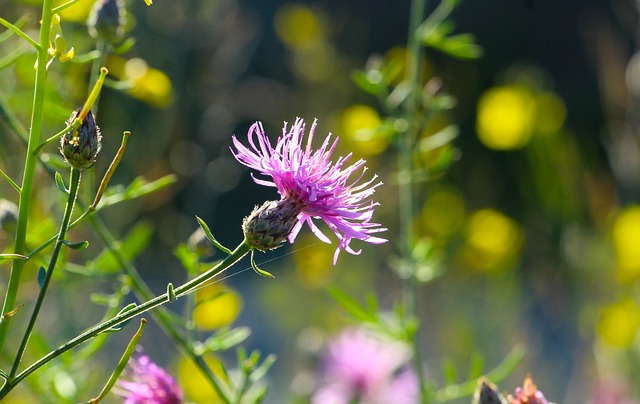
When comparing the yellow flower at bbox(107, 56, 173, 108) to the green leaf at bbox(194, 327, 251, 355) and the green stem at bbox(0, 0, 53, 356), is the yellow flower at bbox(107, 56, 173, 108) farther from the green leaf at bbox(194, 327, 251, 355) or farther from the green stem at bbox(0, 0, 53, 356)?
the green stem at bbox(0, 0, 53, 356)

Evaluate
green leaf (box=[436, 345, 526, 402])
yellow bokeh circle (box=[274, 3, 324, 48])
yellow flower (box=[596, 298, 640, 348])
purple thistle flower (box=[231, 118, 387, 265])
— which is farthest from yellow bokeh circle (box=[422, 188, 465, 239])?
purple thistle flower (box=[231, 118, 387, 265])

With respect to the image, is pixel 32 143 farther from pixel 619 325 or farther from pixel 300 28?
pixel 300 28

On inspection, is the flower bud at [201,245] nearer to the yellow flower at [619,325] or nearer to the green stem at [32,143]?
the green stem at [32,143]

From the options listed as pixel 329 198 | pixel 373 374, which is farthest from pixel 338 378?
pixel 329 198

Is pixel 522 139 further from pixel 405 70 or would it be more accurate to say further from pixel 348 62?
pixel 348 62

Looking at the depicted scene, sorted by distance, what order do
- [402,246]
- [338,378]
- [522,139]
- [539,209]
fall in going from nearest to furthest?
[402,246] → [338,378] → [522,139] → [539,209]

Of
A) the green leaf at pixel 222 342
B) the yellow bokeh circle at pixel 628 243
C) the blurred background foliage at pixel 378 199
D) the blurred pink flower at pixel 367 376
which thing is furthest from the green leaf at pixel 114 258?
the yellow bokeh circle at pixel 628 243

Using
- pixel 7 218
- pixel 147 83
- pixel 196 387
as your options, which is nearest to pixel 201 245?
pixel 7 218
